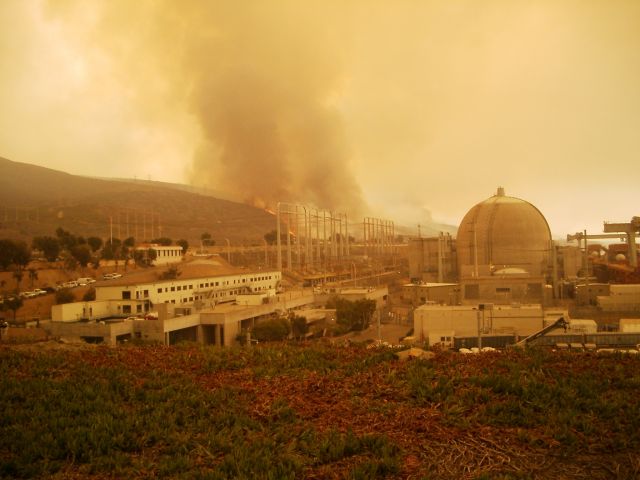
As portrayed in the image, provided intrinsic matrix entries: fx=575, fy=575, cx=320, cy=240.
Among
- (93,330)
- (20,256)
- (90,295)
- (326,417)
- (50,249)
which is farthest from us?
(50,249)

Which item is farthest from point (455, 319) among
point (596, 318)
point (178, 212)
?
point (178, 212)

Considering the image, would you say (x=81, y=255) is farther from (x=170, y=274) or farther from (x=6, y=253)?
(x=170, y=274)

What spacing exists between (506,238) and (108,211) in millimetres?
56197

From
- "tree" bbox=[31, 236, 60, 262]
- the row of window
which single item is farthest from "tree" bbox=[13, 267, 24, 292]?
the row of window

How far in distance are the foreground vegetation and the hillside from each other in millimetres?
52659

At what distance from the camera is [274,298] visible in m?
25.9

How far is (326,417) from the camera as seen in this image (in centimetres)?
484

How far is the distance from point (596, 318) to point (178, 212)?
80.4m

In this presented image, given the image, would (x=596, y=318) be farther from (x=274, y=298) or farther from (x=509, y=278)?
(x=274, y=298)

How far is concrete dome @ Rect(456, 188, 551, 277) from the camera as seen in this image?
35750 mm

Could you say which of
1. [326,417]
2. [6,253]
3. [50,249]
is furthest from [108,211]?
[326,417]

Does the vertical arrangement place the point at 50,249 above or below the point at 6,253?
above

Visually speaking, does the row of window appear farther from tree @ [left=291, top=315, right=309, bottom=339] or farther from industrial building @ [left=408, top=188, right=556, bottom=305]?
industrial building @ [left=408, top=188, right=556, bottom=305]

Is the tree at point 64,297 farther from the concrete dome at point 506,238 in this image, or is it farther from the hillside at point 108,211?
the hillside at point 108,211
